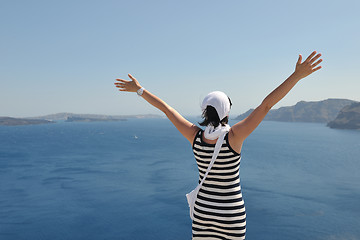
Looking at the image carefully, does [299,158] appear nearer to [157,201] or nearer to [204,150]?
[157,201]

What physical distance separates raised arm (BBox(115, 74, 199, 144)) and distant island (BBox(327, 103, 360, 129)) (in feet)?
532

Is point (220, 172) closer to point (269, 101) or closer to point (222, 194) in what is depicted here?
point (222, 194)

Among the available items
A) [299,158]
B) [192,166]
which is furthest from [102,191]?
[299,158]

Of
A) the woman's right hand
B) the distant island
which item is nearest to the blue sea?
the woman's right hand

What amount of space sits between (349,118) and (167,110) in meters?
169

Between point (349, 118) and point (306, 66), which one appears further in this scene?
point (349, 118)

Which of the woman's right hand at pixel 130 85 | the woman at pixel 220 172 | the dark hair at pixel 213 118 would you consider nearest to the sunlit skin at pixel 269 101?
the woman at pixel 220 172

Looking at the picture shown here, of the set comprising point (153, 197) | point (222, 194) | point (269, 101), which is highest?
point (269, 101)

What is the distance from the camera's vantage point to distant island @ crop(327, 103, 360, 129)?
137 m

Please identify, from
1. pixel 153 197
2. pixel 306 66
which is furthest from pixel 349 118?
pixel 306 66

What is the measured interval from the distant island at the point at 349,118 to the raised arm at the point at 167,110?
162 meters

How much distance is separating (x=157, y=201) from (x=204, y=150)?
108ft

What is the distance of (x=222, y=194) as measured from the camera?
196 centimetres

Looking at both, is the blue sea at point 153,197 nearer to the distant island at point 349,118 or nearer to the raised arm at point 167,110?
the raised arm at point 167,110
